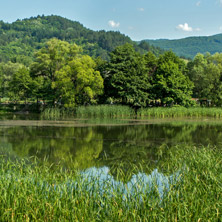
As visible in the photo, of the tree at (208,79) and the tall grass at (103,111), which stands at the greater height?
the tree at (208,79)

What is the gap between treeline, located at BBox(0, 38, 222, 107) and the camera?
39.3 meters

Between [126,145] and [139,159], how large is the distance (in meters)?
4.10

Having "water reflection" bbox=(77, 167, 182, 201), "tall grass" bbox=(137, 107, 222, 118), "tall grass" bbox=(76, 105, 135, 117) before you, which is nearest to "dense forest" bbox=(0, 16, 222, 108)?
"tall grass" bbox=(137, 107, 222, 118)

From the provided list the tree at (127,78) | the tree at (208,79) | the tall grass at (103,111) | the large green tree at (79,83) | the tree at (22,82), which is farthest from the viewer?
the tree at (22,82)

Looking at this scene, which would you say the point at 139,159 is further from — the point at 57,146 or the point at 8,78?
the point at 8,78

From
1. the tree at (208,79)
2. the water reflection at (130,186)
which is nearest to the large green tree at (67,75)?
the tree at (208,79)

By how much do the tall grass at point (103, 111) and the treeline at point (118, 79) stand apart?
5.56ft

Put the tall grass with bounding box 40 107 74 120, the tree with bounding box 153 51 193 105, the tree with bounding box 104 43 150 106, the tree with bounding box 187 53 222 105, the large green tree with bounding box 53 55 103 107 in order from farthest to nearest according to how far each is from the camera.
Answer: the tree with bounding box 187 53 222 105 < the tree with bounding box 153 51 193 105 < the tree with bounding box 104 43 150 106 < the large green tree with bounding box 53 55 103 107 < the tall grass with bounding box 40 107 74 120

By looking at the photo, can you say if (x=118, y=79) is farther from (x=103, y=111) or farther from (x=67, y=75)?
(x=67, y=75)

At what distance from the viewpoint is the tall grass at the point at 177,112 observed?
124ft

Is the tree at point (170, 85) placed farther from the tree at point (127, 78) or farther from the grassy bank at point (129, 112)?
the grassy bank at point (129, 112)

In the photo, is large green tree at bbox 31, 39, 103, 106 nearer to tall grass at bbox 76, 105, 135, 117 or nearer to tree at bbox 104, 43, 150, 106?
tall grass at bbox 76, 105, 135, 117

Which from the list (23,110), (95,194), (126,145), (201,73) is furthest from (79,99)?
(95,194)

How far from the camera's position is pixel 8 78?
237 feet
